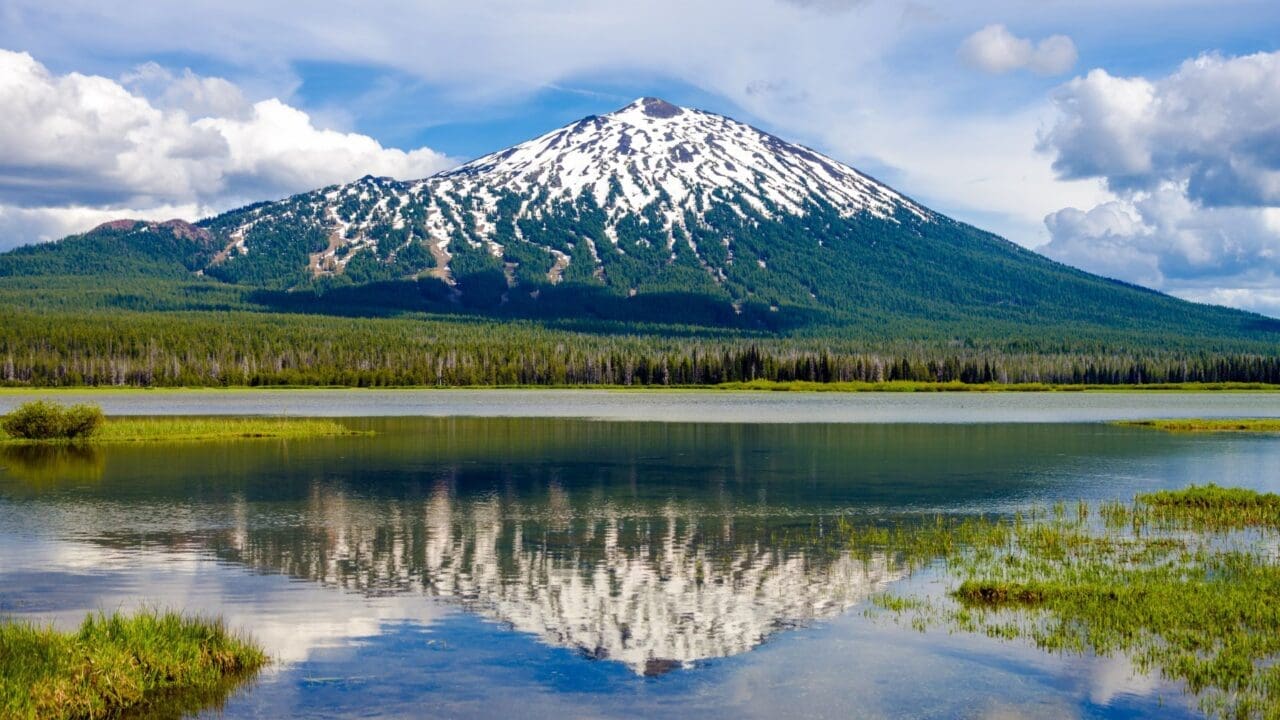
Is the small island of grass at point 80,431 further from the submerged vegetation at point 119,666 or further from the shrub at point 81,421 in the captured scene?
the submerged vegetation at point 119,666

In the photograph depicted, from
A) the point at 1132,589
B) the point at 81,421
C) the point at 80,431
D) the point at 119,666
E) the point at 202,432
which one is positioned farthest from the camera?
the point at 202,432

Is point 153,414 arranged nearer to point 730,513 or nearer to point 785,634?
point 730,513

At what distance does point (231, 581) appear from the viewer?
29438 millimetres

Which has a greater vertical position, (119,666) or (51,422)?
(51,422)

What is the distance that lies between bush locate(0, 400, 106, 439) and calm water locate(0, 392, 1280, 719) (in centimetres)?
781

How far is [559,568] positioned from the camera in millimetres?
31344

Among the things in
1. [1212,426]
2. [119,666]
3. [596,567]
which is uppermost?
[119,666]

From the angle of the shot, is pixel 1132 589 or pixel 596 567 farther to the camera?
pixel 596 567

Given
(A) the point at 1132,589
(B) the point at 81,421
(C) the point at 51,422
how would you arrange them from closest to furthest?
(A) the point at 1132,589, (B) the point at 81,421, (C) the point at 51,422

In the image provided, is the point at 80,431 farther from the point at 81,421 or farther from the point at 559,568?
the point at 559,568

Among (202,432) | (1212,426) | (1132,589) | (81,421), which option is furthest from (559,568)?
(1212,426)

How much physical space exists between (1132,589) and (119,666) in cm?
2197

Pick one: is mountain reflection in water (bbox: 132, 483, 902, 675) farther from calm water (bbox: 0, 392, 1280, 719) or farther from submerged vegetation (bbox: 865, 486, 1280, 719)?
submerged vegetation (bbox: 865, 486, 1280, 719)

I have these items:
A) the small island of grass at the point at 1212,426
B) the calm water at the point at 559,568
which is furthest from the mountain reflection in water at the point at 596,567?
the small island of grass at the point at 1212,426
